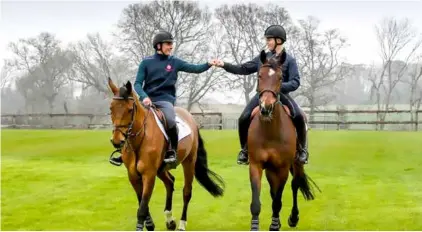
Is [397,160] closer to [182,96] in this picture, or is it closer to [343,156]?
[343,156]

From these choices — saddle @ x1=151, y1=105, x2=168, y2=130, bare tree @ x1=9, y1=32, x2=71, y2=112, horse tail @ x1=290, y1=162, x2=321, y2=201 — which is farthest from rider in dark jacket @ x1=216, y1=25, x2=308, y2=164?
bare tree @ x1=9, y1=32, x2=71, y2=112

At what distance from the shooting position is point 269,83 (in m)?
6.36

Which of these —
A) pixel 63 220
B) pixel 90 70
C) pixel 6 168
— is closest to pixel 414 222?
pixel 63 220

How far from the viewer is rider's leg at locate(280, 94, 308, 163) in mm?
7176

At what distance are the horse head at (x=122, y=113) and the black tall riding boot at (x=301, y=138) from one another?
2.19 m

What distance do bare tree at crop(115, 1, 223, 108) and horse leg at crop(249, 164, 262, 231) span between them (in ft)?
95.5

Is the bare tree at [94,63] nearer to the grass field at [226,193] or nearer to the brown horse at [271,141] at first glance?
the grass field at [226,193]

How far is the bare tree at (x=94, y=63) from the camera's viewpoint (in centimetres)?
4194

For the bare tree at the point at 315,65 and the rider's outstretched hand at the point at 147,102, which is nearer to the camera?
the rider's outstretched hand at the point at 147,102

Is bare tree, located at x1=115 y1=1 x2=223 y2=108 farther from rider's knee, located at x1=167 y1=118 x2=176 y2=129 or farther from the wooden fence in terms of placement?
rider's knee, located at x1=167 y1=118 x2=176 y2=129

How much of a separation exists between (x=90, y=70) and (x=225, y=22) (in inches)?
449

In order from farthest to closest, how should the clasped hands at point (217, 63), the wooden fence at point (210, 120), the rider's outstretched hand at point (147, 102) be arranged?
the wooden fence at point (210, 120), the clasped hands at point (217, 63), the rider's outstretched hand at point (147, 102)

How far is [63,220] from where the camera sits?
340 inches

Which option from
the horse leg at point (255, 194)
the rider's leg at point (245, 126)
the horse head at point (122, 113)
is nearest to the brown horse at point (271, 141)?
the horse leg at point (255, 194)
